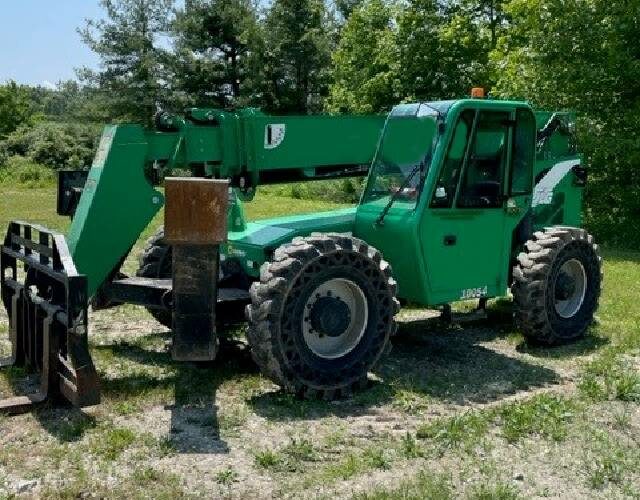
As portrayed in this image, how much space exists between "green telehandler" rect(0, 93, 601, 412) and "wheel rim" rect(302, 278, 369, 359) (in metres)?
0.01

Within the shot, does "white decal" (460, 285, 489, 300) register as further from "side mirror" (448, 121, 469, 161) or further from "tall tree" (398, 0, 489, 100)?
"tall tree" (398, 0, 489, 100)

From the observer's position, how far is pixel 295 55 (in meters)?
43.8

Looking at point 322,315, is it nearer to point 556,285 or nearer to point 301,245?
point 301,245

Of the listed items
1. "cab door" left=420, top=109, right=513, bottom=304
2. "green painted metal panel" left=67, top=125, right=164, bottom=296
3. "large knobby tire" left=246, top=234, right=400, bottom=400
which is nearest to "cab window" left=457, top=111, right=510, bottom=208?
"cab door" left=420, top=109, right=513, bottom=304

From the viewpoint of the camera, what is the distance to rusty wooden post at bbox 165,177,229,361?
544 centimetres

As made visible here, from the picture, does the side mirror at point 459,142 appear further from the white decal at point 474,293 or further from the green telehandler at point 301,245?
the white decal at point 474,293

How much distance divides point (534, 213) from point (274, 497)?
16.2 feet

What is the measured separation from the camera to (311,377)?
5.94 meters

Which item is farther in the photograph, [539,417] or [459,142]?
[459,142]

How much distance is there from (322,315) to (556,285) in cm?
269

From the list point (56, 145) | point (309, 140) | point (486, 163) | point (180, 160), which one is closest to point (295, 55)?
point (56, 145)

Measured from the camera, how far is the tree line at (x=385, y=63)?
17875mm

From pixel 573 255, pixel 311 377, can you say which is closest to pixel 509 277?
pixel 573 255

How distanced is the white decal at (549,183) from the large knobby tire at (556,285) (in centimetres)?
68
